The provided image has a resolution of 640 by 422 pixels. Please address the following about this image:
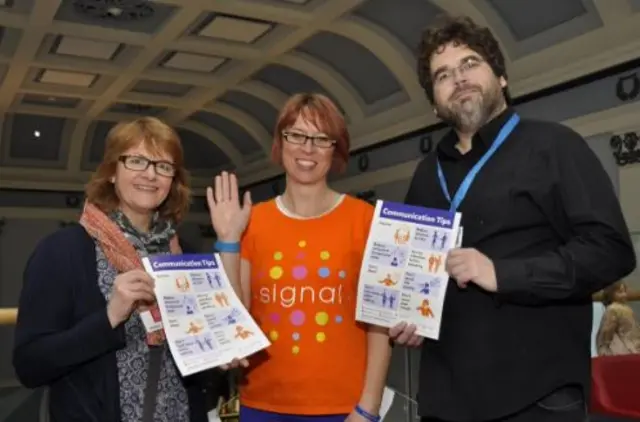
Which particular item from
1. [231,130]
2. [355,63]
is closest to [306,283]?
[355,63]

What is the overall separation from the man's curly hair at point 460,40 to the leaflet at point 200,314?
34.1 inches

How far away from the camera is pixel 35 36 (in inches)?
403

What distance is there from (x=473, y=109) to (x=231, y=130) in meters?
13.6

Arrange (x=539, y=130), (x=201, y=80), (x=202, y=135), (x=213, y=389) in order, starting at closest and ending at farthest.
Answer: (x=539, y=130) → (x=213, y=389) → (x=201, y=80) → (x=202, y=135)

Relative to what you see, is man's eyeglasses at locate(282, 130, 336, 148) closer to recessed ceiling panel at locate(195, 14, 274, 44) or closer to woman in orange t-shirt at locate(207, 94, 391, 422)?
woman in orange t-shirt at locate(207, 94, 391, 422)

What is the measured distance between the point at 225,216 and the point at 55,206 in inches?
561

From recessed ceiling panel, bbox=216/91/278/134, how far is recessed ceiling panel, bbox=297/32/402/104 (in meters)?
2.42

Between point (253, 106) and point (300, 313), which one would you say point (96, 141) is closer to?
point (253, 106)

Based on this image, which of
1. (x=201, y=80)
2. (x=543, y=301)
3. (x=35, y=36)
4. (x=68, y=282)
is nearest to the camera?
(x=543, y=301)

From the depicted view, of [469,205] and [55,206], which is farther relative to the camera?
[55,206]

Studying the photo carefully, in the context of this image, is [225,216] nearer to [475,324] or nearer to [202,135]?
[475,324]

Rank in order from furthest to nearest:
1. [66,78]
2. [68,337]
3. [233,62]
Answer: [66,78]
[233,62]
[68,337]

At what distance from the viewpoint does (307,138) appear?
8.32ft

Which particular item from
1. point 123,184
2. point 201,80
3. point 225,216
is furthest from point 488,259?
point 201,80
